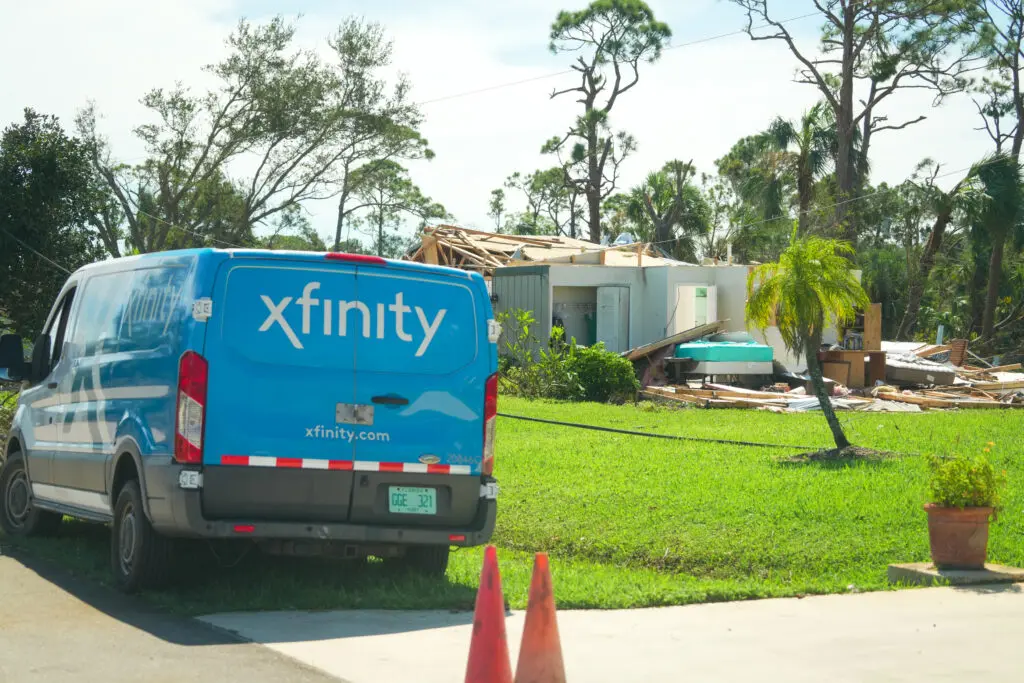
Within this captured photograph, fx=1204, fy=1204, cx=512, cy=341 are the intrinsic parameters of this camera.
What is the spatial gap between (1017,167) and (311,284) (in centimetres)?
3571

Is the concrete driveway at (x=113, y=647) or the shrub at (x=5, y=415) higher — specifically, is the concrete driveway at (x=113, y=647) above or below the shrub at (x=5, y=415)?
below

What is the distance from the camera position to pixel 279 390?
26.1ft

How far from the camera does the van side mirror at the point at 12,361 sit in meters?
10.6

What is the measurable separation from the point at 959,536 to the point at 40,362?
25.7 ft

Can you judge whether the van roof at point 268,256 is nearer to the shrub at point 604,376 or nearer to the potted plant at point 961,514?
the potted plant at point 961,514

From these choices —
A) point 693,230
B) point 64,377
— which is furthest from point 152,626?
point 693,230

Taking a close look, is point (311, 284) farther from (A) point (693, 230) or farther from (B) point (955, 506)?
(A) point (693, 230)

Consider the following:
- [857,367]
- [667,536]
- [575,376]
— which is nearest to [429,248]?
[575,376]

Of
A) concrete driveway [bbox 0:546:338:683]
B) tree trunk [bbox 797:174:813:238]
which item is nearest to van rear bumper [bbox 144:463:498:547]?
concrete driveway [bbox 0:546:338:683]

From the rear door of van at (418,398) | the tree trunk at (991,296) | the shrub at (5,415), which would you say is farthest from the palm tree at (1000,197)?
the rear door of van at (418,398)

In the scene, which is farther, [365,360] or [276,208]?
[276,208]

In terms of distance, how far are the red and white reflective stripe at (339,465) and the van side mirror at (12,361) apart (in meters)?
3.80

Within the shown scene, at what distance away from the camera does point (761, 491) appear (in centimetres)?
1239

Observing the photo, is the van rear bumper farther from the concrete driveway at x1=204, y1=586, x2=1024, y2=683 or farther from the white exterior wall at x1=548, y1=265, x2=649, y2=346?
the white exterior wall at x1=548, y1=265, x2=649, y2=346
